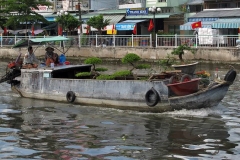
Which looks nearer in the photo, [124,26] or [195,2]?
[195,2]

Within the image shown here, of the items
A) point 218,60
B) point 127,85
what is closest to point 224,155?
point 127,85

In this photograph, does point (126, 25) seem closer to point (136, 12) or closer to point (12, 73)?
point (136, 12)

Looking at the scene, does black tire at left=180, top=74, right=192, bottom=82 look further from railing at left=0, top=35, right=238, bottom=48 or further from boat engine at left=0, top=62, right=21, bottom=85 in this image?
railing at left=0, top=35, right=238, bottom=48

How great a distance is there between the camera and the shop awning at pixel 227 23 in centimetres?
3278

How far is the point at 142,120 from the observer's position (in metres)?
13.5

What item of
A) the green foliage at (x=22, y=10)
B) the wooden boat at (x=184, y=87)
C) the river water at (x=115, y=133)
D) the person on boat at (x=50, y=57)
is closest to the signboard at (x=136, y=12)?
the green foliage at (x=22, y=10)

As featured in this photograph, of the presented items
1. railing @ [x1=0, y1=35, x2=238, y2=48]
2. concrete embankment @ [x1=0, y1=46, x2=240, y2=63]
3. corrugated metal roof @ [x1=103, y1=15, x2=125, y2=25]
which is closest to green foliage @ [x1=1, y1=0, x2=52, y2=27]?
concrete embankment @ [x1=0, y1=46, x2=240, y2=63]

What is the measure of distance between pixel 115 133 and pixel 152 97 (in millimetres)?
2315

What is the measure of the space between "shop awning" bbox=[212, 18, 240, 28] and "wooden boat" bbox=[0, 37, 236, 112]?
1758 cm

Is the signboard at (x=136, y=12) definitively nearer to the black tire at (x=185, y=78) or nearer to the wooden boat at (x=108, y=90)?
the wooden boat at (x=108, y=90)

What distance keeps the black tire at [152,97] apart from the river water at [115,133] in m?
0.38

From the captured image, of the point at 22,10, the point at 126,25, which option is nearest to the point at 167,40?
the point at 126,25

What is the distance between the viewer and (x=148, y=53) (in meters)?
30.6

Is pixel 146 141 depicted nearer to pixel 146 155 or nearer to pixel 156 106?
pixel 146 155
